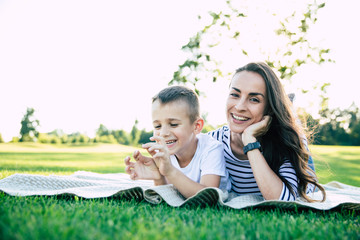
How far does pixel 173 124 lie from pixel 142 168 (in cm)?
57

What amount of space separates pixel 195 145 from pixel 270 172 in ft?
2.92

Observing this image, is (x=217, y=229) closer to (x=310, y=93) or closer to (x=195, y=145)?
(x=195, y=145)

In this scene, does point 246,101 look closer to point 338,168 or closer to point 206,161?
point 206,161

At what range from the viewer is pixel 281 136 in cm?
336

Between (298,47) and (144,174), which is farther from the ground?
(298,47)

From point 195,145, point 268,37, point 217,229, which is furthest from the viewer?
point 268,37

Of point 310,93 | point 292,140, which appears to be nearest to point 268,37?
point 310,93

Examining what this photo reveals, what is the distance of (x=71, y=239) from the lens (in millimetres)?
1410

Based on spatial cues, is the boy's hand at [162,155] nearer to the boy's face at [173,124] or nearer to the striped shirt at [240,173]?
the boy's face at [173,124]

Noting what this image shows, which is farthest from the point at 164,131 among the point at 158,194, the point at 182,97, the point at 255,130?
the point at 255,130

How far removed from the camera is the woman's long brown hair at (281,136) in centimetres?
326

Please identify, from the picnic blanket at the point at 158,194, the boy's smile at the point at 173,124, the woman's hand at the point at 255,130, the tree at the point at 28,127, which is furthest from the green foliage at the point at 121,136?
the woman's hand at the point at 255,130

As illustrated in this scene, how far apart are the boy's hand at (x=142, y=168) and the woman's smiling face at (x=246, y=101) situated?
3.26ft

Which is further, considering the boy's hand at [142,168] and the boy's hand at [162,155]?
the boy's hand at [142,168]
